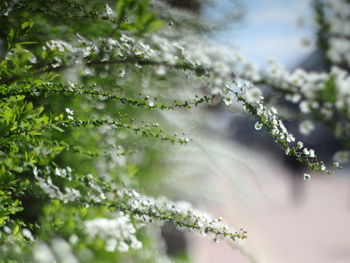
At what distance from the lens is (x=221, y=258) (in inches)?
221

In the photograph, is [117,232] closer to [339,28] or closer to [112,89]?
[112,89]

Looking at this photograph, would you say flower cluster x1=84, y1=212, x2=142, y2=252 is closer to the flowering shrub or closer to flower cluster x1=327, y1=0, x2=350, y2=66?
the flowering shrub

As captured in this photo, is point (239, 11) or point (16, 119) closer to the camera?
point (16, 119)

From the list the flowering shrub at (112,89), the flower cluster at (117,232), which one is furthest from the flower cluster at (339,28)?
the flower cluster at (117,232)

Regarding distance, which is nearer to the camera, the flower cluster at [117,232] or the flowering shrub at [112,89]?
the flowering shrub at [112,89]

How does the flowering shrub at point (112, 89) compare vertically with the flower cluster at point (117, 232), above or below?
above

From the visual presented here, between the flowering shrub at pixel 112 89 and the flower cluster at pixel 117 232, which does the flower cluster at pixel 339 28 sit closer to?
the flowering shrub at pixel 112 89

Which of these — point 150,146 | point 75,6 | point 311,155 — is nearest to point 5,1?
point 75,6

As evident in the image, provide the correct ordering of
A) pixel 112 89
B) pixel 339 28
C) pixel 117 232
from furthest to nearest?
pixel 117 232
pixel 112 89
pixel 339 28

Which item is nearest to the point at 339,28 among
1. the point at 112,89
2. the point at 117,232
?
the point at 112,89

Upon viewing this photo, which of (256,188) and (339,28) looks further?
(256,188)

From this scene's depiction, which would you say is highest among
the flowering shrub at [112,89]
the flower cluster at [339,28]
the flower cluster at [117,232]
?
the flower cluster at [339,28]

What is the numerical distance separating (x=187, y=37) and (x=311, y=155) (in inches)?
39.7

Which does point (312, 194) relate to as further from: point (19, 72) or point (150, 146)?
point (19, 72)
